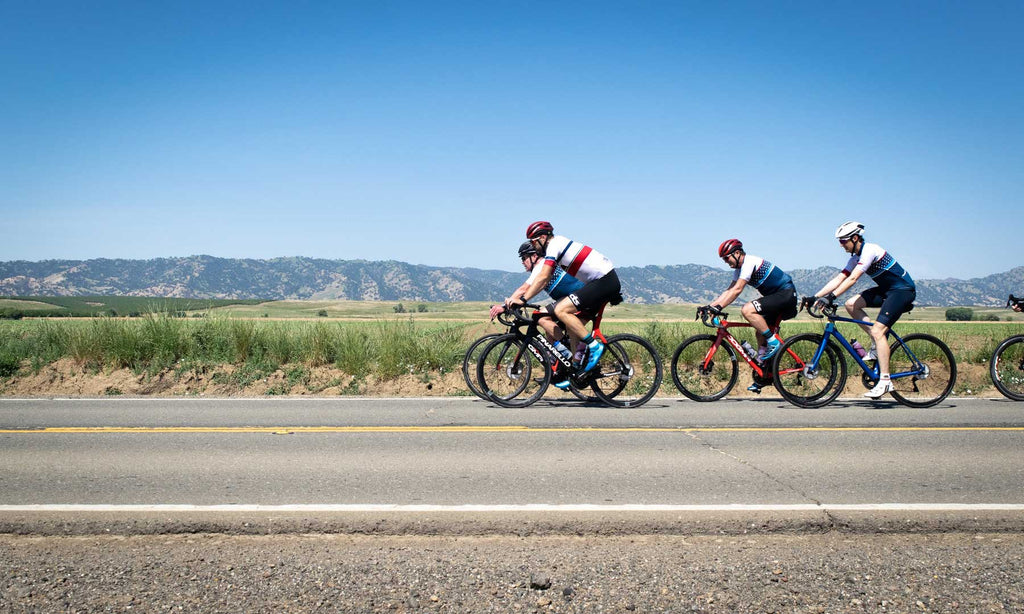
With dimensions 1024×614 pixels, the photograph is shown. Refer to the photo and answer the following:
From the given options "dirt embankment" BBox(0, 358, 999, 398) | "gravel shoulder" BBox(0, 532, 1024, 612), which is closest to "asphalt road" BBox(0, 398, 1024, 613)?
"gravel shoulder" BBox(0, 532, 1024, 612)

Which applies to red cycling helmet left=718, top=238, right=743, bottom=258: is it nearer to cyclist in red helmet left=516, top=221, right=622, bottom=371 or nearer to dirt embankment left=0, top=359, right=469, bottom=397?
cyclist in red helmet left=516, top=221, right=622, bottom=371

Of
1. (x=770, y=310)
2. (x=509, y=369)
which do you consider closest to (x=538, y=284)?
(x=509, y=369)

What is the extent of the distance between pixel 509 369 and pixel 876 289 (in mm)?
5204

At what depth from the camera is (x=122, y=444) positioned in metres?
6.64

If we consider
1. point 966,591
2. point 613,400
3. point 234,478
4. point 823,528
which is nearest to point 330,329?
point 613,400

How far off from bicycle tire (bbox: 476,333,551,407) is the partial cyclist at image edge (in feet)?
8.69

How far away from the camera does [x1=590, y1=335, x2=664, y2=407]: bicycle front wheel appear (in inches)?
355

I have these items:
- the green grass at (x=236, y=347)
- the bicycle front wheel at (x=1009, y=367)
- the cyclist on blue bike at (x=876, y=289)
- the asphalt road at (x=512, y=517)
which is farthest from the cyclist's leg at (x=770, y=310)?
the green grass at (x=236, y=347)

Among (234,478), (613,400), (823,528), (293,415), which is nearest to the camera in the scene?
(823,528)

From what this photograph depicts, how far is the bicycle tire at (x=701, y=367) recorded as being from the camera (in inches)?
376

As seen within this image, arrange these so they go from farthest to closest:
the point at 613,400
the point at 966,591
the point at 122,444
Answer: the point at 613,400, the point at 122,444, the point at 966,591

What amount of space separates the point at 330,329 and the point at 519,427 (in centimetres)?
755

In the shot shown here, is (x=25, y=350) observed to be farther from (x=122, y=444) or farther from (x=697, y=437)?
(x=697, y=437)

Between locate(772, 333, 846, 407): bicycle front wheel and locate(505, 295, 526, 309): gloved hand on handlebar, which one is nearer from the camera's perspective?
locate(505, 295, 526, 309): gloved hand on handlebar
